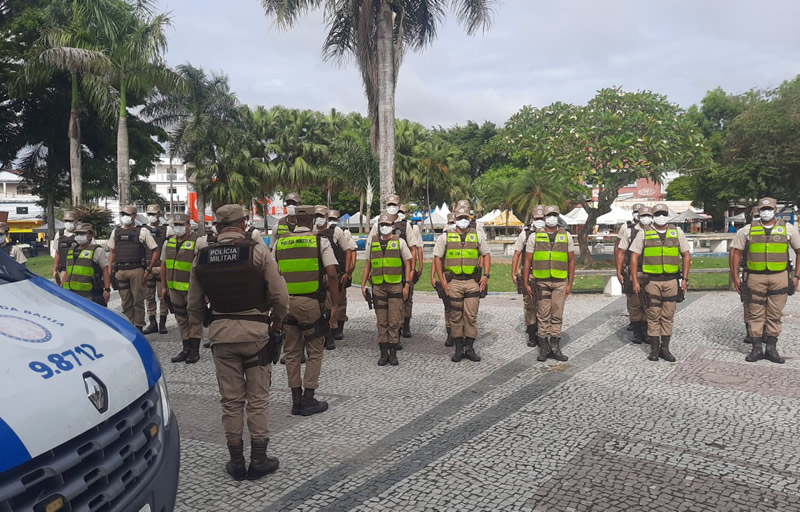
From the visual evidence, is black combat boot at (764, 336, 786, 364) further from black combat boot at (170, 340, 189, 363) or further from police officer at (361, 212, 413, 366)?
black combat boot at (170, 340, 189, 363)

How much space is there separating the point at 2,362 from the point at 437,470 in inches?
115

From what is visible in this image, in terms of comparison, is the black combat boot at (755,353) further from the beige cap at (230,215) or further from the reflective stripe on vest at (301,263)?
the beige cap at (230,215)

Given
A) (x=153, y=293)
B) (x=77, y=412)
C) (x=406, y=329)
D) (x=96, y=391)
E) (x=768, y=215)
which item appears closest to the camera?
(x=77, y=412)

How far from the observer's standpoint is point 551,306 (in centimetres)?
768

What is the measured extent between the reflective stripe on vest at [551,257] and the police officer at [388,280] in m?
1.62

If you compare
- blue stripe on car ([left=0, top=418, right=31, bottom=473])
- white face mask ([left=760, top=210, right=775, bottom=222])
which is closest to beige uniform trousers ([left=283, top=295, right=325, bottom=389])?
blue stripe on car ([left=0, top=418, right=31, bottom=473])

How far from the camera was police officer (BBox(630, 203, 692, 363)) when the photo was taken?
24.4ft

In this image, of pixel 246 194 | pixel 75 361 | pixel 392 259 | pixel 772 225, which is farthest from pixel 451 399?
pixel 246 194

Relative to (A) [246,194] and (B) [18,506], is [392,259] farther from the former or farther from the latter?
(A) [246,194]

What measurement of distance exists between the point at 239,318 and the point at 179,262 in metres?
4.29

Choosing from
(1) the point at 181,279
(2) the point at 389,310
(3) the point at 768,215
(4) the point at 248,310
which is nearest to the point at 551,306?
(2) the point at 389,310

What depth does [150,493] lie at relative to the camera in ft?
8.15

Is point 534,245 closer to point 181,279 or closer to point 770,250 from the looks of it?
point 770,250

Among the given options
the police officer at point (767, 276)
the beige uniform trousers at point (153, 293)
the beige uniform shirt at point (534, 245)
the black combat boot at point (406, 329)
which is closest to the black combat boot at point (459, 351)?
the beige uniform shirt at point (534, 245)
